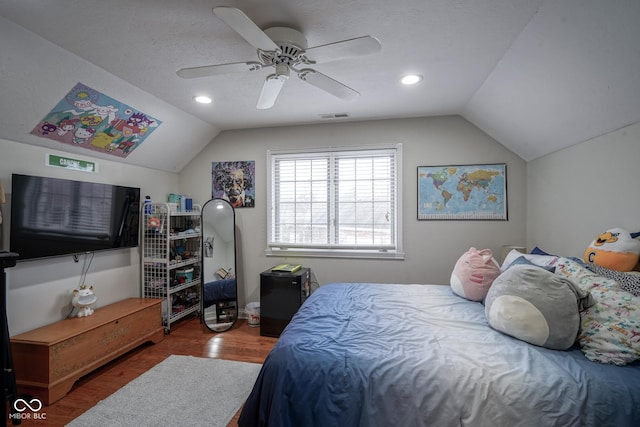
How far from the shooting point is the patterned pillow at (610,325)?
1290 mm

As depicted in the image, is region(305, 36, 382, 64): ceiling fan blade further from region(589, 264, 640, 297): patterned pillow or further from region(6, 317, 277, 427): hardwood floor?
region(6, 317, 277, 427): hardwood floor

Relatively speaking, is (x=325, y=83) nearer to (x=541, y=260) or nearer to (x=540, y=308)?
(x=540, y=308)

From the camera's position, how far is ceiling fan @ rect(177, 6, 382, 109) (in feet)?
4.74

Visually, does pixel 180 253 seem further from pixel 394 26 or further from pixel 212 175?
pixel 394 26

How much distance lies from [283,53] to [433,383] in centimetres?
194

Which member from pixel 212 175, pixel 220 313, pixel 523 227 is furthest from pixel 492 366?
pixel 212 175

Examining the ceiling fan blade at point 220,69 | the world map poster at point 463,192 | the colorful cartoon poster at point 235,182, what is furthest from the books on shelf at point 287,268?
the ceiling fan blade at point 220,69

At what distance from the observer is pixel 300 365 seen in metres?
1.40

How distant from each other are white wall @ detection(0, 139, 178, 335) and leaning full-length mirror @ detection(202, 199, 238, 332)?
80cm

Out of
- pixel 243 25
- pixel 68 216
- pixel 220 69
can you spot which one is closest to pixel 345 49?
pixel 243 25

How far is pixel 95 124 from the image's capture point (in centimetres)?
258

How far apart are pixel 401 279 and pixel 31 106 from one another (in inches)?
148

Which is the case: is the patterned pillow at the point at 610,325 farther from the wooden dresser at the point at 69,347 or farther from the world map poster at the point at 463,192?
the wooden dresser at the point at 69,347

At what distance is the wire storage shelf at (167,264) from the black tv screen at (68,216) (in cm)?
19
